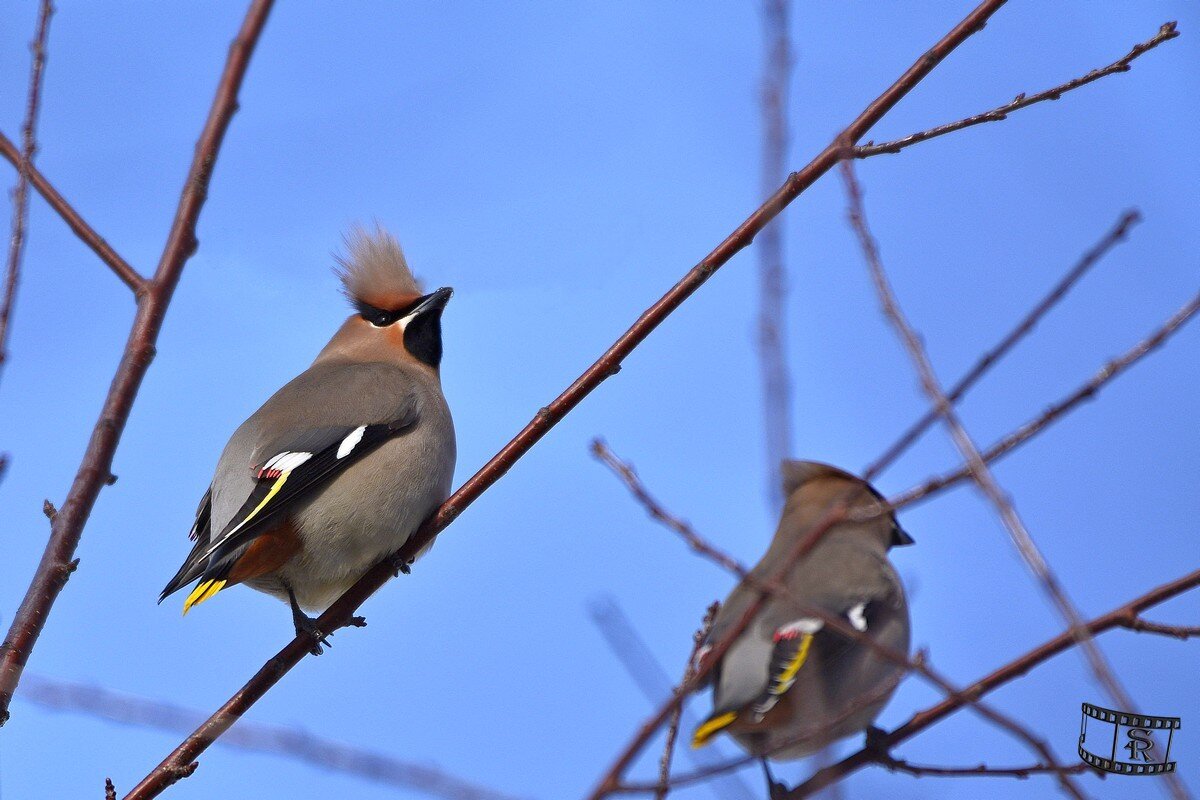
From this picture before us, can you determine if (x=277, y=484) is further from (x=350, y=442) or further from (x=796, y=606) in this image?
(x=796, y=606)

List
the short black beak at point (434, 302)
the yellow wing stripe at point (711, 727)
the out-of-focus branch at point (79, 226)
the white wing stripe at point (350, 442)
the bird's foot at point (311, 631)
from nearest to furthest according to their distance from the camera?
the out-of-focus branch at point (79, 226) → the yellow wing stripe at point (711, 727) → the bird's foot at point (311, 631) → the white wing stripe at point (350, 442) → the short black beak at point (434, 302)

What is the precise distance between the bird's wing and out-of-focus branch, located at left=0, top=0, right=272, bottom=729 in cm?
148

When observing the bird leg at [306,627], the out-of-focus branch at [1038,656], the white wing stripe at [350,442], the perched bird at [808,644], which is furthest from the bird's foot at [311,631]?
the out-of-focus branch at [1038,656]

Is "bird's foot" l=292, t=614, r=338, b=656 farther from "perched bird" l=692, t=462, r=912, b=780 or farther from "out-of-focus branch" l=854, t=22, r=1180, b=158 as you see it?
"out-of-focus branch" l=854, t=22, r=1180, b=158

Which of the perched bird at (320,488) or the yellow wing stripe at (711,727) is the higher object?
the perched bird at (320,488)

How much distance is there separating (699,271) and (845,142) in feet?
2.27

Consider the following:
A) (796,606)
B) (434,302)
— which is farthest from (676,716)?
(434,302)

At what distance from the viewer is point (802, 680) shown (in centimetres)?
316

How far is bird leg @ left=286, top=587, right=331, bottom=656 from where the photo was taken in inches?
152

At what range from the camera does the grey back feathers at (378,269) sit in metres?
5.70

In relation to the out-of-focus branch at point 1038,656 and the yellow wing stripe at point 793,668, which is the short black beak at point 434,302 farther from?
the out-of-focus branch at point 1038,656

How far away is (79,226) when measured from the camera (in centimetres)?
256

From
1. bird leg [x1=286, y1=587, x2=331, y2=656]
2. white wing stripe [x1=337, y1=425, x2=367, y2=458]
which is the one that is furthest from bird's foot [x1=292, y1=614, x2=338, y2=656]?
white wing stripe [x1=337, y1=425, x2=367, y2=458]

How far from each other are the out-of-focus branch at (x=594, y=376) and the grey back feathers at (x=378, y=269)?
1832 mm
